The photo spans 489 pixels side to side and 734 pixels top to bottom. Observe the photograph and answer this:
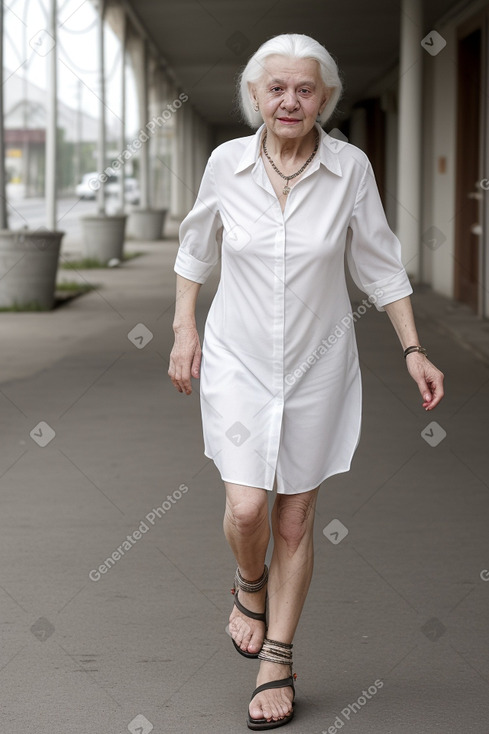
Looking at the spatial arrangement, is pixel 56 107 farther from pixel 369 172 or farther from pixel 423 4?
pixel 369 172

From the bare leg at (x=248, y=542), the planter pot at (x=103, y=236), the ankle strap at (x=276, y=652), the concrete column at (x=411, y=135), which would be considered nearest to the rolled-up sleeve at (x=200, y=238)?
the bare leg at (x=248, y=542)

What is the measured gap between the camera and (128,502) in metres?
5.69

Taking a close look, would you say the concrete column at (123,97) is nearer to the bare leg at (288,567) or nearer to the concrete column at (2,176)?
the concrete column at (2,176)

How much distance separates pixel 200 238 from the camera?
3.48 m

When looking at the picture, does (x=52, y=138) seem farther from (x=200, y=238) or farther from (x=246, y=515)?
(x=246, y=515)

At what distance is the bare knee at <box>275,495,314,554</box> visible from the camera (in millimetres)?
3396

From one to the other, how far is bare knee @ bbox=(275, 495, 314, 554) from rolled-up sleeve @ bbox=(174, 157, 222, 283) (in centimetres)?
68

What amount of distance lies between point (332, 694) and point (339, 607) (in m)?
0.77

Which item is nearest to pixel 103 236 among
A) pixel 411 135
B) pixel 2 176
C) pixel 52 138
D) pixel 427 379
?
pixel 52 138

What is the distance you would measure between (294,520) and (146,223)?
2869 centimetres

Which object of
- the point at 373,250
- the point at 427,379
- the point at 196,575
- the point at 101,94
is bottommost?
the point at 196,575

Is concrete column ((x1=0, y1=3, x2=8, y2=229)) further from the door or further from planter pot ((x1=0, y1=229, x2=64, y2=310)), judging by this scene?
the door

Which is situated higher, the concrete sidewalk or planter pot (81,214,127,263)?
planter pot (81,214,127,263)

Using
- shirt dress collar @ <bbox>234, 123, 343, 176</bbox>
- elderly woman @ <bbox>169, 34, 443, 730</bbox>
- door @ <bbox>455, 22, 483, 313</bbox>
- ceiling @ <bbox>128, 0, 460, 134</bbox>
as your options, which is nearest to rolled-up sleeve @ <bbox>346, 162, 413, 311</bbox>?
elderly woman @ <bbox>169, 34, 443, 730</bbox>
